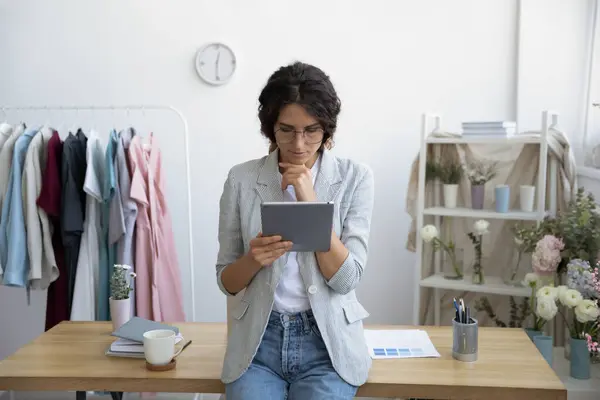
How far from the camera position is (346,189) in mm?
1800

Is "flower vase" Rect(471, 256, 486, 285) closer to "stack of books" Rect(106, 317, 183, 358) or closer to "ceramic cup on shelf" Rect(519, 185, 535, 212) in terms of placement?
"ceramic cup on shelf" Rect(519, 185, 535, 212)

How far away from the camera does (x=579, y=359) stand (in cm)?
250

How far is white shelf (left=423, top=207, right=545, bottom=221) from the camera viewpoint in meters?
2.90

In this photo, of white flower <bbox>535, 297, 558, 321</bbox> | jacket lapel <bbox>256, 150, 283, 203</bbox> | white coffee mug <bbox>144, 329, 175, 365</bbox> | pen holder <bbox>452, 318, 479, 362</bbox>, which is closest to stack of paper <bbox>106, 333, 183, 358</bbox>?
white coffee mug <bbox>144, 329, 175, 365</bbox>

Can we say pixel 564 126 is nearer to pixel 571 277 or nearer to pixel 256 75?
pixel 571 277

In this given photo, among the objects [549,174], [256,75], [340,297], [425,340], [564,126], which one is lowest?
[425,340]

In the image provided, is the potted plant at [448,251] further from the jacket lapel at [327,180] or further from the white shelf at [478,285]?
the jacket lapel at [327,180]

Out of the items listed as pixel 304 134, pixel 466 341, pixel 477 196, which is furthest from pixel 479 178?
pixel 304 134

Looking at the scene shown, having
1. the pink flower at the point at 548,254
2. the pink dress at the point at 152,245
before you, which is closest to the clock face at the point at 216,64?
the pink dress at the point at 152,245

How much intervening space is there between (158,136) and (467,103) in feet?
5.28

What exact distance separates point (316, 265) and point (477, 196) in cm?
156

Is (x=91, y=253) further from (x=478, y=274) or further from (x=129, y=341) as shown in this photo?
(x=478, y=274)

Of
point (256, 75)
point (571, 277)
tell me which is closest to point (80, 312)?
point (256, 75)

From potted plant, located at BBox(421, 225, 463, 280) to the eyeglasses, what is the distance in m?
1.42
